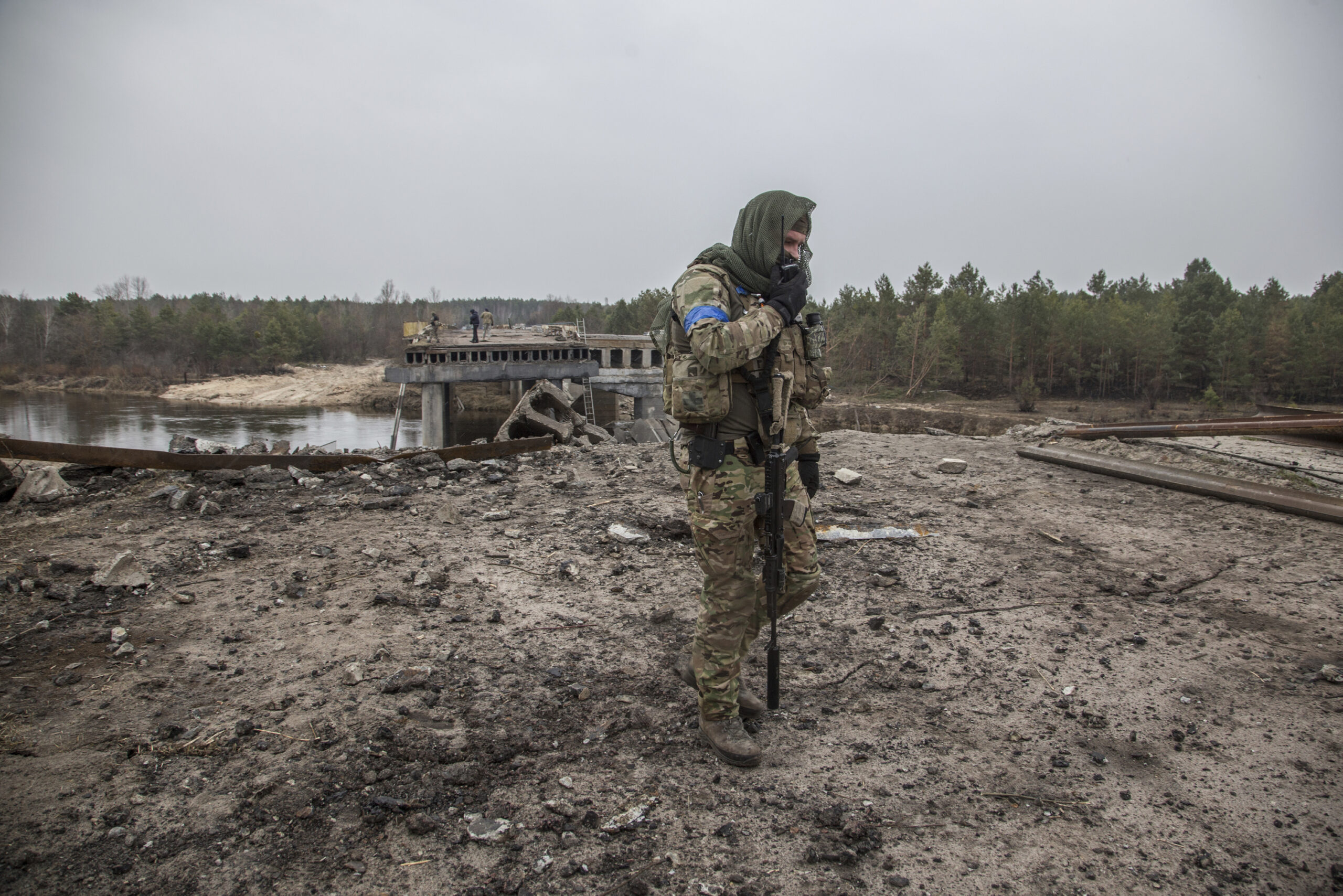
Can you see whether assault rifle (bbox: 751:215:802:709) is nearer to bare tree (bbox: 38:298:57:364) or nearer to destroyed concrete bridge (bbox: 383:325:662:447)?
destroyed concrete bridge (bbox: 383:325:662:447)

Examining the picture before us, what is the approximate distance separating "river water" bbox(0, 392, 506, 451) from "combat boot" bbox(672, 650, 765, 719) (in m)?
18.8

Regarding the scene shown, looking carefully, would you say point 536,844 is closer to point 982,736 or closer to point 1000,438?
point 982,736

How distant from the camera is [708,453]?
9.07 feet

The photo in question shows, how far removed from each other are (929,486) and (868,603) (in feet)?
10.5

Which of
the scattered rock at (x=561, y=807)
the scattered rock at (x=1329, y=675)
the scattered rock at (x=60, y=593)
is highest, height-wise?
the scattered rock at (x=60, y=593)

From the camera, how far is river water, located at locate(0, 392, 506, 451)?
25.4 m

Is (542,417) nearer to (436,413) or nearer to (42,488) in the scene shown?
(436,413)

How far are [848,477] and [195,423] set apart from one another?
34.8m

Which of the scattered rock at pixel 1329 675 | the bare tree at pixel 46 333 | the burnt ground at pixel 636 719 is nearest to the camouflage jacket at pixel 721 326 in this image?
the burnt ground at pixel 636 719

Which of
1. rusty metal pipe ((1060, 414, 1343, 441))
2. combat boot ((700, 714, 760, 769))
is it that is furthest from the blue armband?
rusty metal pipe ((1060, 414, 1343, 441))

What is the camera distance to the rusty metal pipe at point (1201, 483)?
529cm

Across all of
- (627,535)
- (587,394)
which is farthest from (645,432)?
(587,394)

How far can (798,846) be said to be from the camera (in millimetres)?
2197

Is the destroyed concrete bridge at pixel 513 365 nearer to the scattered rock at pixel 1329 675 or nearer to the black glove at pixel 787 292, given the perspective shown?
the black glove at pixel 787 292
